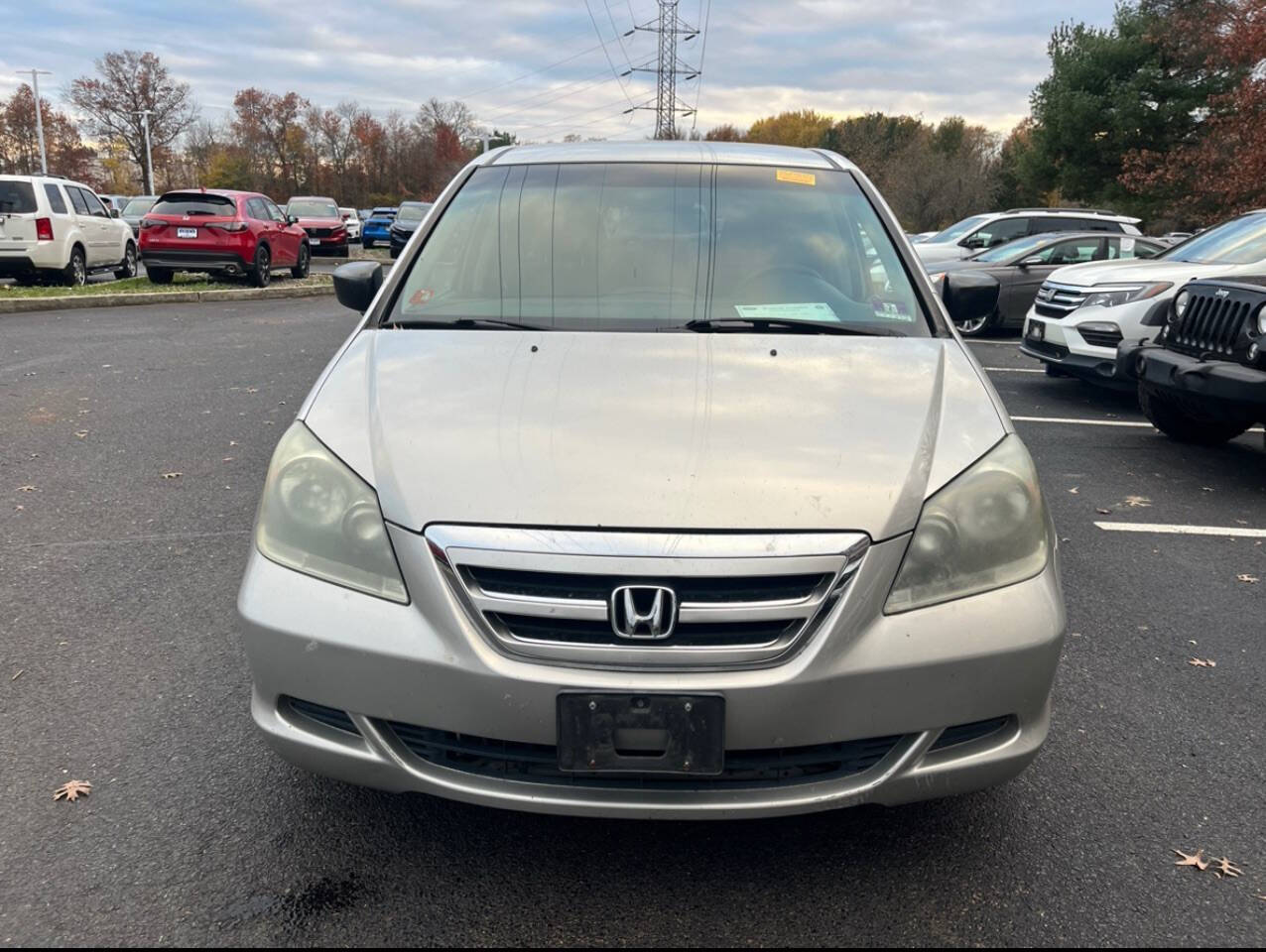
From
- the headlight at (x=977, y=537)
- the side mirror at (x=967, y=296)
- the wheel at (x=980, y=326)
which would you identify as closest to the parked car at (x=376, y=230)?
the wheel at (x=980, y=326)

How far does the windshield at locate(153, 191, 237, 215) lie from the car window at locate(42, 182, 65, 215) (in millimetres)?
1303

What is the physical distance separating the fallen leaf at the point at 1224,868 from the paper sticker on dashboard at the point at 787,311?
1.72 m

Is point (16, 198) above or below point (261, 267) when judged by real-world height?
above

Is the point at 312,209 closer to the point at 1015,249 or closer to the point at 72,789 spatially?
the point at 1015,249

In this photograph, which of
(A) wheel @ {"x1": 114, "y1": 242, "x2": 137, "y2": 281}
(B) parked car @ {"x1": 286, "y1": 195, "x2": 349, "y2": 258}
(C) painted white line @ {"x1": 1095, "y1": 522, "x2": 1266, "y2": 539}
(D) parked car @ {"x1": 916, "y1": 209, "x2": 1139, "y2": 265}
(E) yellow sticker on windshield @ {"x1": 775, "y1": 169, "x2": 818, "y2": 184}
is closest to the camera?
(E) yellow sticker on windshield @ {"x1": 775, "y1": 169, "x2": 818, "y2": 184}

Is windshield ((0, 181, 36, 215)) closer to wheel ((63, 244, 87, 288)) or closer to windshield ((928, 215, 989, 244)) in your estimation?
wheel ((63, 244, 87, 288))

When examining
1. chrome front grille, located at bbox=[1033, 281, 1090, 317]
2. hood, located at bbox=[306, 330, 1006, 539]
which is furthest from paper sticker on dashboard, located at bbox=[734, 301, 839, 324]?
chrome front grille, located at bbox=[1033, 281, 1090, 317]

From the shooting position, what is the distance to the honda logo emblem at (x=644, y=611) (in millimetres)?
1947

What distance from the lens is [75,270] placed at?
15.9 meters

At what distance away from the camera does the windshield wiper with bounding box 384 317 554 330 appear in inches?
116

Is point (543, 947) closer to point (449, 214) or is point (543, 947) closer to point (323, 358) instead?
point (449, 214)

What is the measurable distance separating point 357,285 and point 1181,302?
517 cm

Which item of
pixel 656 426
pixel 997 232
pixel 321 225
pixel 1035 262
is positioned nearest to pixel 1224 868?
pixel 656 426

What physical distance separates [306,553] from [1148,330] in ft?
24.6
